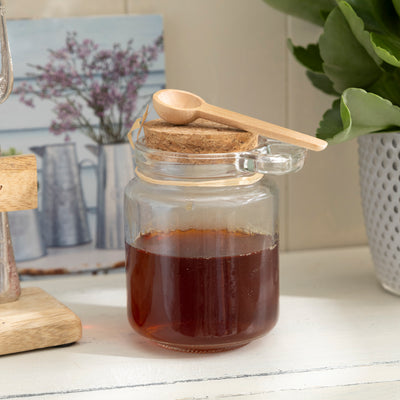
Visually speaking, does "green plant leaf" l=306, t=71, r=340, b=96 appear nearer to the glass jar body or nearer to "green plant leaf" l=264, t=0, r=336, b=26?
"green plant leaf" l=264, t=0, r=336, b=26

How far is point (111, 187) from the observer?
81 cm

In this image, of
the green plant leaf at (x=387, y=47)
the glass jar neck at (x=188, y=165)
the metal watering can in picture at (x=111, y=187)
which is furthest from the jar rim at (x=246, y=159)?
the metal watering can in picture at (x=111, y=187)

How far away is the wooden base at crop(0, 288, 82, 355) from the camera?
0.59 metres

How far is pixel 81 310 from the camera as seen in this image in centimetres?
71

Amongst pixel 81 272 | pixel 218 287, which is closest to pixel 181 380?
pixel 218 287

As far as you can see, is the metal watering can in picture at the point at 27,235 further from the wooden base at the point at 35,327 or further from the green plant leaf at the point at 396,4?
the green plant leaf at the point at 396,4

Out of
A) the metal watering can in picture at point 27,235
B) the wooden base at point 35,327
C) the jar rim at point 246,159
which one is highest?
the jar rim at point 246,159

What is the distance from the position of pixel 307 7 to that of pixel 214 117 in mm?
226

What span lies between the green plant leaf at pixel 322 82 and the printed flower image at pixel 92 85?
199 millimetres

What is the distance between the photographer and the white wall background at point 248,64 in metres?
0.80

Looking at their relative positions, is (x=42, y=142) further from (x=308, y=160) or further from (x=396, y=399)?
(x=396, y=399)

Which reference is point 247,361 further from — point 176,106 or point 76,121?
point 76,121

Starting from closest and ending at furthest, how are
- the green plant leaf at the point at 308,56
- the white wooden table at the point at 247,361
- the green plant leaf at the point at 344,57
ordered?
the white wooden table at the point at 247,361, the green plant leaf at the point at 344,57, the green plant leaf at the point at 308,56

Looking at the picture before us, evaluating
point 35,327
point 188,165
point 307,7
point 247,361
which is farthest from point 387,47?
point 35,327
